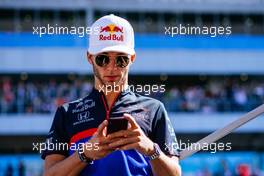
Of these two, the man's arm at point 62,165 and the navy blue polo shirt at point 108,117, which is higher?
the navy blue polo shirt at point 108,117

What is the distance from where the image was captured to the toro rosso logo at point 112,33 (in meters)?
3.21

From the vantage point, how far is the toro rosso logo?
126 inches

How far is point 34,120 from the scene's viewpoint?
27.7m

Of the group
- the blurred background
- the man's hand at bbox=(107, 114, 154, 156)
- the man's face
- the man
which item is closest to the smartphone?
the man's hand at bbox=(107, 114, 154, 156)

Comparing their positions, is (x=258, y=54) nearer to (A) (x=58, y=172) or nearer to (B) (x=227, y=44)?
(B) (x=227, y=44)

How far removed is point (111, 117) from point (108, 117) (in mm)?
58

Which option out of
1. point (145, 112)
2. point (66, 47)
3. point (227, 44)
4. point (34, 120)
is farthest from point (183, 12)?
point (145, 112)

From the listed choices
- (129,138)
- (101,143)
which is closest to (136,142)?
(129,138)

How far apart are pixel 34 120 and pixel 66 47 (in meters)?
3.92

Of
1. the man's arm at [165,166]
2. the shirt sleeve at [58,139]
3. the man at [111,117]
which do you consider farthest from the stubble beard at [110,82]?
the man's arm at [165,166]

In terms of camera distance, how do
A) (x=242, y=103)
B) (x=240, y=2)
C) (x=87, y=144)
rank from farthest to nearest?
(x=240, y=2)
(x=242, y=103)
(x=87, y=144)

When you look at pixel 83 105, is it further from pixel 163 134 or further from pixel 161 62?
pixel 161 62

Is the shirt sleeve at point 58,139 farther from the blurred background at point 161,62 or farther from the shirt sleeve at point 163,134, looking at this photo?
the blurred background at point 161,62

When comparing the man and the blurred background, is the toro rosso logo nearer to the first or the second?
the man
